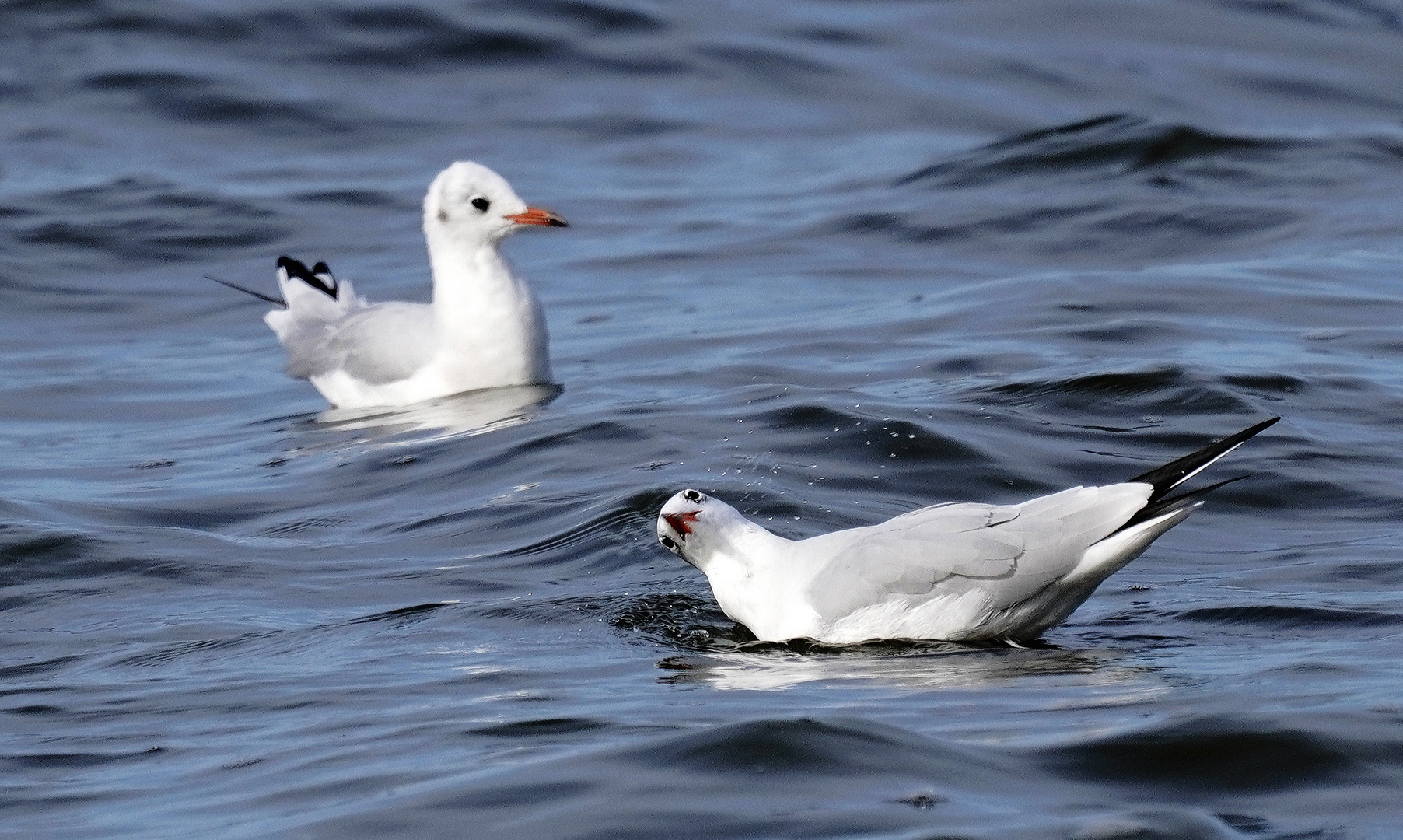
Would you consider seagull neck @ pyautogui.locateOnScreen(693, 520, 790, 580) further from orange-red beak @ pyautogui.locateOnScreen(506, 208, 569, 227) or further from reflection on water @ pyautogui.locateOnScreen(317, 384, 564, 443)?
orange-red beak @ pyautogui.locateOnScreen(506, 208, 569, 227)

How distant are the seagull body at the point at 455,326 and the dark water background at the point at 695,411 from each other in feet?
1.03

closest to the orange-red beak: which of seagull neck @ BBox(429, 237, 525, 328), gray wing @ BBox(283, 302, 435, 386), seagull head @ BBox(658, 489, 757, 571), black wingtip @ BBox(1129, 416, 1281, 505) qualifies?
seagull neck @ BBox(429, 237, 525, 328)

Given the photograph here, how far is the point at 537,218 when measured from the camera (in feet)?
35.7

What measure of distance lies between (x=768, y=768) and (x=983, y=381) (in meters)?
5.87

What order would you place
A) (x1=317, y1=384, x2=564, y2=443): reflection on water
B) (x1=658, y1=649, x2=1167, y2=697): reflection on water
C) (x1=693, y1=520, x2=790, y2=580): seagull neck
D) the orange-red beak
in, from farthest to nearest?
1. the orange-red beak
2. (x1=317, y1=384, x2=564, y2=443): reflection on water
3. (x1=693, y1=520, x2=790, y2=580): seagull neck
4. (x1=658, y1=649, x2=1167, y2=697): reflection on water

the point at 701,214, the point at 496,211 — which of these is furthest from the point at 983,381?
the point at 701,214

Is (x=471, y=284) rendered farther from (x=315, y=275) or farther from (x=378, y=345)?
(x=315, y=275)

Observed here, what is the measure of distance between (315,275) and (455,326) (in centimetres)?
173

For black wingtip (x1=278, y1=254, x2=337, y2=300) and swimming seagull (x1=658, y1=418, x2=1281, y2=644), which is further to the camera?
black wingtip (x1=278, y1=254, x2=337, y2=300)

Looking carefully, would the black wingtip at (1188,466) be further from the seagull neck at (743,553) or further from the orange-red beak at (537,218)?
the orange-red beak at (537,218)

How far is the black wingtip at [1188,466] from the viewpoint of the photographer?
598 cm

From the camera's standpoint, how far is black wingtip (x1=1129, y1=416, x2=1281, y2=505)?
235 inches

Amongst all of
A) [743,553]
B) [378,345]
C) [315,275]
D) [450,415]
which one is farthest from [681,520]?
[315,275]

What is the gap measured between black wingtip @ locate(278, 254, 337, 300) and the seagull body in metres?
0.83
